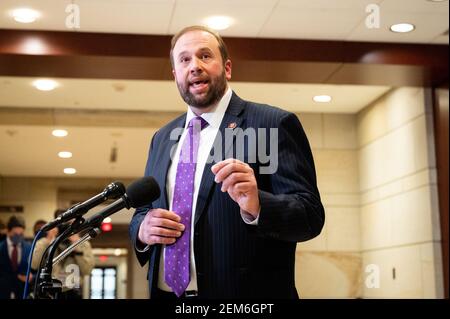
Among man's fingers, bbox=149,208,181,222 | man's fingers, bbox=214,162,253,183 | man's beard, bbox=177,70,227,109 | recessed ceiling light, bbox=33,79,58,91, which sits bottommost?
man's fingers, bbox=149,208,181,222

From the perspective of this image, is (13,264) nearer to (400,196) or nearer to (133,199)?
(133,199)

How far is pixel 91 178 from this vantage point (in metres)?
2.62

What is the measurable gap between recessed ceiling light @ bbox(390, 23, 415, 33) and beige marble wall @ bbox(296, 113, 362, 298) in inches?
37.2

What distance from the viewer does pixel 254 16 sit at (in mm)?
3709

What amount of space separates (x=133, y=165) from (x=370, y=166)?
99 centimetres

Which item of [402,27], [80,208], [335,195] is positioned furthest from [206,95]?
[402,27]

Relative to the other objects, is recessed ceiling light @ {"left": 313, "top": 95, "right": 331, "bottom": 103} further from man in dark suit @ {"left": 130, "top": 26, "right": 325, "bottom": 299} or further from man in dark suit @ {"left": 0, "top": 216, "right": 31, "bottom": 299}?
man in dark suit @ {"left": 130, "top": 26, "right": 325, "bottom": 299}

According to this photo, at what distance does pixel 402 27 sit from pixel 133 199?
2862 millimetres

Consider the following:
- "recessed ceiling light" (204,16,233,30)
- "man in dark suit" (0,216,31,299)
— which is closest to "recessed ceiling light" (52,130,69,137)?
"man in dark suit" (0,216,31,299)

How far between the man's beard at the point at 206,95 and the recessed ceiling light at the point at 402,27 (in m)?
2.48

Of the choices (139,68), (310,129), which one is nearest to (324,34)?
(139,68)

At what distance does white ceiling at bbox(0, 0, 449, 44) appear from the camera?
338 cm
